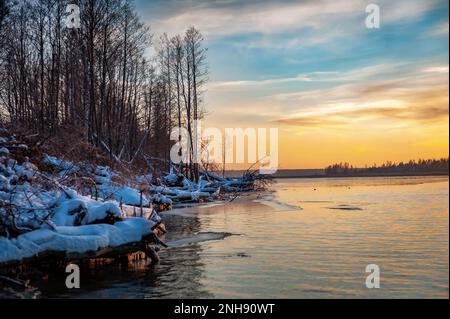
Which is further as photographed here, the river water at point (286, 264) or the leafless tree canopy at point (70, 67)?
the leafless tree canopy at point (70, 67)

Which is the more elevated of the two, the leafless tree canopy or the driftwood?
the leafless tree canopy

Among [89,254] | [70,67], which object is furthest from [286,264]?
[70,67]

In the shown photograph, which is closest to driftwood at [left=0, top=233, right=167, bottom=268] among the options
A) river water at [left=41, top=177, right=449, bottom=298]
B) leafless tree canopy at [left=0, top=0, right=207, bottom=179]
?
river water at [left=41, top=177, right=449, bottom=298]

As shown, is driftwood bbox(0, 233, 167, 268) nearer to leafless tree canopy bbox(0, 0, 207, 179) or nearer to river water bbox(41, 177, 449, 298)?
river water bbox(41, 177, 449, 298)

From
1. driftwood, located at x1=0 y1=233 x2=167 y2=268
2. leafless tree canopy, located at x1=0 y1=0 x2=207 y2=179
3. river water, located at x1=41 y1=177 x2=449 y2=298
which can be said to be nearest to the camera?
river water, located at x1=41 y1=177 x2=449 y2=298

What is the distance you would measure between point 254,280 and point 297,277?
3.33ft

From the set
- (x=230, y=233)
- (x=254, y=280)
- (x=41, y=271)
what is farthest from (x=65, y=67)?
(x=254, y=280)

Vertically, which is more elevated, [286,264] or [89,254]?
[89,254]

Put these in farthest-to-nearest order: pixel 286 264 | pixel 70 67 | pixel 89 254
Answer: pixel 70 67 < pixel 286 264 < pixel 89 254

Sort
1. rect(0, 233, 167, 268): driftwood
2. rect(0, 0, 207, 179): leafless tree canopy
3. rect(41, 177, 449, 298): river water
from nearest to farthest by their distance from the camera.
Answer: rect(41, 177, 449, 298): river water
rect(0, 233, 167, 268): driftwood
rect(0, 0, 207, 179): leafless tree canopy

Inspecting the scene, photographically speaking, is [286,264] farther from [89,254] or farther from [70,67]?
[70,67]

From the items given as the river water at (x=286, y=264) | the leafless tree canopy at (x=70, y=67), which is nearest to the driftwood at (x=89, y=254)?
the river water at (x=286, y=264)

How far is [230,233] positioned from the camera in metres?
18.2

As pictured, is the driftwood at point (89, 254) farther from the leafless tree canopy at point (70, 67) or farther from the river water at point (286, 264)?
the leafless tree canopy at point (70, 67)
